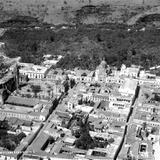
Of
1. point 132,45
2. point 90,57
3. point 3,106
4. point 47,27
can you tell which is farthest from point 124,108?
point 47,27

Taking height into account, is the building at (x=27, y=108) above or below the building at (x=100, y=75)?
below

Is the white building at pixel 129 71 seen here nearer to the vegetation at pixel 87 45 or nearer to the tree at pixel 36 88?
the vegetation at pixel 87 45

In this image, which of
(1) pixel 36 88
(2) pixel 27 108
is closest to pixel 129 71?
(1) pixel 36 88

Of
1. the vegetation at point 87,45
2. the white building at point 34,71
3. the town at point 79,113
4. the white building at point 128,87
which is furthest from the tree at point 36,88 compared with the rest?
the white building at point 128,87

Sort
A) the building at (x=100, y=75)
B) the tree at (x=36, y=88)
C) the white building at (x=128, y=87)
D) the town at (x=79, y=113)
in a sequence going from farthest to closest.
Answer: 1. the building at (x=100, y=75)
2. the tree at (x=36, y=88)
3. the white building at (x=128, y=87)
4. the town at (x=79, y=113)

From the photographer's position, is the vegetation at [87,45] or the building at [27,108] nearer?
the building at [27,108]

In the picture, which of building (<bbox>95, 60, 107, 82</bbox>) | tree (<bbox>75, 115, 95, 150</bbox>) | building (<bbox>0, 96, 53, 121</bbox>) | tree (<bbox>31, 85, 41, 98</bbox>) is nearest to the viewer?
tree (<bbox>75, 115, 95, 150</bbox>)

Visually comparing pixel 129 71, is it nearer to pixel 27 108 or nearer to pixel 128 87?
pixel 128 87

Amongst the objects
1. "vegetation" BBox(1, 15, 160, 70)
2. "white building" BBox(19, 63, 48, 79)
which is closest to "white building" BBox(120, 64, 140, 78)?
"vegetation" BBox(1, 15, 160, 70)

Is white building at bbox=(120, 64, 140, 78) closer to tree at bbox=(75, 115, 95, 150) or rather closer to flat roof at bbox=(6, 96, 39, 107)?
flat roof at bbox=(6, 96, 39, 107)
